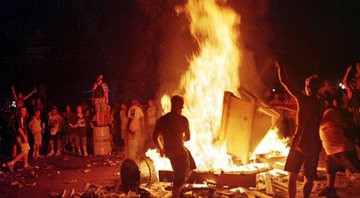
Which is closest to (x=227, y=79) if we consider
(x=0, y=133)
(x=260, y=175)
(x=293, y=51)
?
(x=260, y=175)

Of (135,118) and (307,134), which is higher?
(135,118)

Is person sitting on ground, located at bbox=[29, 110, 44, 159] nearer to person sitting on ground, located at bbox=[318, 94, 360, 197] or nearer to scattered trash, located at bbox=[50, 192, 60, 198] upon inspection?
scattered trash, located at bbox=[50, 192, 60, 198]

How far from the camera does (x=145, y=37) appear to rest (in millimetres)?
27719

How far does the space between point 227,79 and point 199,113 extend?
1282 mm

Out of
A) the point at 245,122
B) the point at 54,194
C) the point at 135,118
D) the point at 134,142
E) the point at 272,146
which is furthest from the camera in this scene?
the point at 134,142

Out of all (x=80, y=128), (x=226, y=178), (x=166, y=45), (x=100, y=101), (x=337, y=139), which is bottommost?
(x=226, y=178)

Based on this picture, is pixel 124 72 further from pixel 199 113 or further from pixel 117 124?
pixel 199 113

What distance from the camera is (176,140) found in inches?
279

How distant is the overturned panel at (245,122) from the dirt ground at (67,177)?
138 centimetres

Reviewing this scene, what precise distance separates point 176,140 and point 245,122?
2.57 metres

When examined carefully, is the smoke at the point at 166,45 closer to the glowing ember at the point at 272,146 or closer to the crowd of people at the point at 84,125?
the crowd of people at the point at 84,125

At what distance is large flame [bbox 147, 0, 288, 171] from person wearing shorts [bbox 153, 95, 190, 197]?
3345 mm

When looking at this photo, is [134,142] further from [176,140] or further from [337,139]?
[337,139]

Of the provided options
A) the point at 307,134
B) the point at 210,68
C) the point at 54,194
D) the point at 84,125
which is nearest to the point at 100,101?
the point at 84,125
